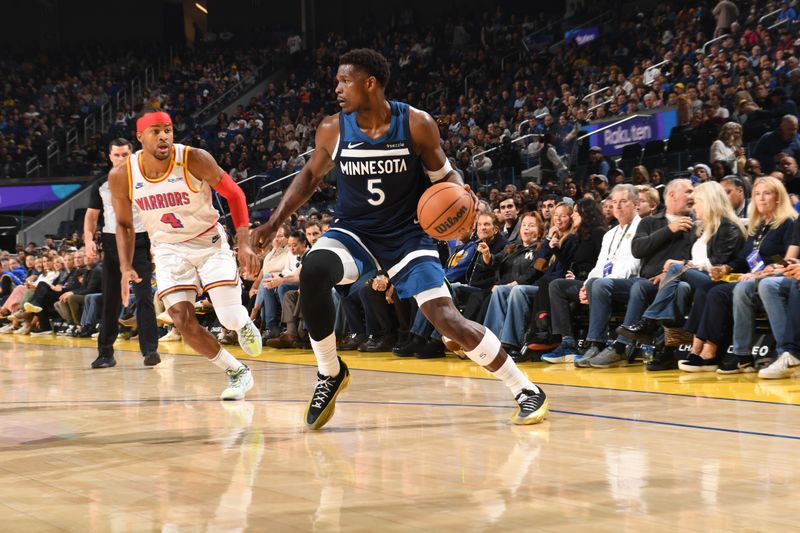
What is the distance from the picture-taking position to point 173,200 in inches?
232

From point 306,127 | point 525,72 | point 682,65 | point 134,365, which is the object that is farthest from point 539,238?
point 306,127

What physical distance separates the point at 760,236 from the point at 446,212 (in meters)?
3.35

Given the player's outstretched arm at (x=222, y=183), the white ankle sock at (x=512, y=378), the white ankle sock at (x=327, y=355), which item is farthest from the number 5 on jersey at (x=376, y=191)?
the player's outstretched arm at (x=222, y=183)

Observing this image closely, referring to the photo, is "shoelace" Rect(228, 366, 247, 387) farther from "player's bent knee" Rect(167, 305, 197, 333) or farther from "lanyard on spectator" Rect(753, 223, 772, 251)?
"lanyard on spectator" Rect(753, 223, 772, 251)

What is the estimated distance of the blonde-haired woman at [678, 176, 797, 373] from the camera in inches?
251

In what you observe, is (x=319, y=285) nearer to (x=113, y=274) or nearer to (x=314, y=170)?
(x=314, y=170)

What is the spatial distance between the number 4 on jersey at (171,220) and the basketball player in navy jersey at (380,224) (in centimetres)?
157

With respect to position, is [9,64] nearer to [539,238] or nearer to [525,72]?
[525,72]

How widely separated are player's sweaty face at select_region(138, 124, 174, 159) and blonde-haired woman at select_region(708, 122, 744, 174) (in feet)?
21.1

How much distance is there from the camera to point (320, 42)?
1162 inches

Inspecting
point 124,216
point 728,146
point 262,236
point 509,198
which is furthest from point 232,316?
point 728,146

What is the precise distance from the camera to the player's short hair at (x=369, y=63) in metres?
4.52

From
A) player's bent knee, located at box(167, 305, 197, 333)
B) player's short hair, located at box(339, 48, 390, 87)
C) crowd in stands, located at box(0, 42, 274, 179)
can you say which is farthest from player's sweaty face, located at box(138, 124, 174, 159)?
crowd in stands, located at box(0, 42, 274, 179)

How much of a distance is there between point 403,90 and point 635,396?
18.8 m
